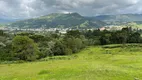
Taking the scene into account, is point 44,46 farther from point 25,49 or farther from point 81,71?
point 81,71

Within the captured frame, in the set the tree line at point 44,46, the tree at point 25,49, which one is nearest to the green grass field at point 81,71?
the tree at point 25,49

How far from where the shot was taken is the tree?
87375 millimetres

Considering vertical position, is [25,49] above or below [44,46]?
above

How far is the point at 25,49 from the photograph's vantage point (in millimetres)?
88750

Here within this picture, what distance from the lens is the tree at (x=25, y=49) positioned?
8738cm

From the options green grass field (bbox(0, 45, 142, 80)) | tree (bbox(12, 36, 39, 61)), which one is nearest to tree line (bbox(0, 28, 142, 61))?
tree (bbox(12, 36, 39, 61))

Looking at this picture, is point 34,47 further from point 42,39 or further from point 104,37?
point 104,37

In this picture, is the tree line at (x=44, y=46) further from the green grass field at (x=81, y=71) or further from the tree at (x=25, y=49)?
the green grass field at (x=81, y=71)

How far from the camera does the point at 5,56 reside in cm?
9225

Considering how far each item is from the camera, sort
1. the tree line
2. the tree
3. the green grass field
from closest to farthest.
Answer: the green grass field → the tree → the tree line

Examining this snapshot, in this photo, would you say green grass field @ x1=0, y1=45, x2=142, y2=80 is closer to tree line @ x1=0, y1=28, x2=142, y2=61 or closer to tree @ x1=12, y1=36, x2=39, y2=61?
tree @ x1=12, y1=36, x2=39, y2=61

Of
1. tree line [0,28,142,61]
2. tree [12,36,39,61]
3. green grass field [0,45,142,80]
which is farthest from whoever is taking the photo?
tree line [0,28,142,61]

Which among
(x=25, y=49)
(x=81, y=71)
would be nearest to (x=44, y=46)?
(x=25, y=49)

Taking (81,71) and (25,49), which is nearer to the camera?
(81,71)
